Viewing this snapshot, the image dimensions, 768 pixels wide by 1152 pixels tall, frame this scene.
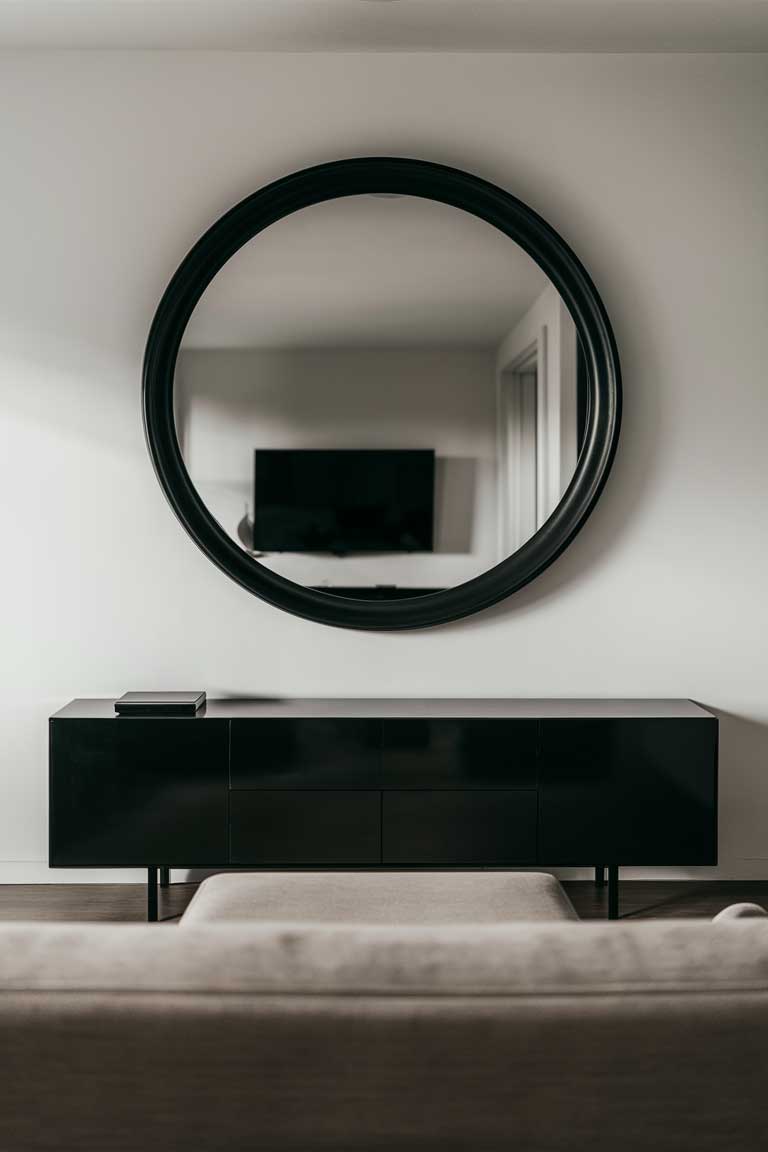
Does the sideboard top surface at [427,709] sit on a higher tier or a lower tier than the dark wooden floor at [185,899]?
higher

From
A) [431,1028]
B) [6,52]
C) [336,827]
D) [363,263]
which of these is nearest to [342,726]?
[336,827]

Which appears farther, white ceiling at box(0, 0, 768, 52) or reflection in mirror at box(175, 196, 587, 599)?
reflection in mirror at box(175, 196, 587, 599)

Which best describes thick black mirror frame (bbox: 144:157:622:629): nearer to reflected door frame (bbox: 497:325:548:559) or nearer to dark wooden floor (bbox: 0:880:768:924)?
reflected door frame (bbox: 497:325:548:559)

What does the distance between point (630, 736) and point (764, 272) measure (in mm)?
1457

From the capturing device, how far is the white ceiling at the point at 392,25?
8.70 ft

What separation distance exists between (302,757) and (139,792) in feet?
1.47

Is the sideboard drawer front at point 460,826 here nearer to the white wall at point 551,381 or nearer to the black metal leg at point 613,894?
the black metal leg at point 613,894

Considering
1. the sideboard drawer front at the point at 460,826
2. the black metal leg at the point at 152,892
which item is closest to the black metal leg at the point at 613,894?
the sideboard drawer front at the point at 460,826

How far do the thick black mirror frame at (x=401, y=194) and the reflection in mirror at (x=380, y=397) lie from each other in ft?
0.12

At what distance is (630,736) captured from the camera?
8.81 ft

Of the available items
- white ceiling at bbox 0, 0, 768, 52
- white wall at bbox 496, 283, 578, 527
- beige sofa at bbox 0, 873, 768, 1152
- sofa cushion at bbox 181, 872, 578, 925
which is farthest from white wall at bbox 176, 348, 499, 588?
beige sofa at bbox 0, 873, 768, 1152

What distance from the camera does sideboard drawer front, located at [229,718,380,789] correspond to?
268 cm

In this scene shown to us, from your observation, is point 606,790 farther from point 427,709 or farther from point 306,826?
point 306,826

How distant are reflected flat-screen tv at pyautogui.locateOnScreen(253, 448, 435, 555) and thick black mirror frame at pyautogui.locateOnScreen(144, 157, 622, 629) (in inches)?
5.4
